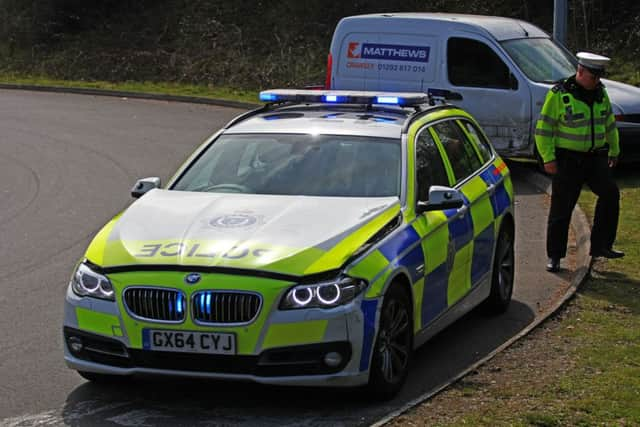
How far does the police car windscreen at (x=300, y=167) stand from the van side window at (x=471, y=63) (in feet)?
29.5

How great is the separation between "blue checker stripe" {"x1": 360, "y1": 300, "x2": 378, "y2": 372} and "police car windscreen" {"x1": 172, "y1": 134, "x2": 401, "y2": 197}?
4.23 feet

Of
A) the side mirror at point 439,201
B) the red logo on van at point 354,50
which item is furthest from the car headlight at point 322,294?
the red logo on van at point 354,50

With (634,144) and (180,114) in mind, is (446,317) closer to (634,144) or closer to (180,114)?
(634,144)

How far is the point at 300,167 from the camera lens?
28.1 feet

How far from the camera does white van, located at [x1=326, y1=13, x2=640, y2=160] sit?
17141 millimetres

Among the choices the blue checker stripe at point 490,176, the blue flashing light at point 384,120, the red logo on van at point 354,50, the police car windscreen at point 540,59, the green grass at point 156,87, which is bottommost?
the green grass at point 156,87

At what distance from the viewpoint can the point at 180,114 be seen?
963 inches

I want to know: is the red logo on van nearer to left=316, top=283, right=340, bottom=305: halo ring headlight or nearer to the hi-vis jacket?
the hi-vis jacket

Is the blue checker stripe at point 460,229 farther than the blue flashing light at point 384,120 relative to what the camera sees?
No

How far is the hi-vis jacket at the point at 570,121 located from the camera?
1133cm

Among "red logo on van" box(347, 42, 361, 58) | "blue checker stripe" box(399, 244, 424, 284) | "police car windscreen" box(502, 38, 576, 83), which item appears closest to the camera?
"blue checker stripe" box(399, 244, 424, 284)

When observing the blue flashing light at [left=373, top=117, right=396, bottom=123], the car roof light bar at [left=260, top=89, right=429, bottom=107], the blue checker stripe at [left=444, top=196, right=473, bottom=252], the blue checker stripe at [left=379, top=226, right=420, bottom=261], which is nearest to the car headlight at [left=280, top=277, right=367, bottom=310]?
the blue checker stripe at [left=379, top=226, right=420, bottom=261]

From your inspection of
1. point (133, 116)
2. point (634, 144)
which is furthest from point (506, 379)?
point (133, 116)

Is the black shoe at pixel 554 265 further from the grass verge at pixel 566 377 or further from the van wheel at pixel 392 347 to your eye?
the van wheel at pixel 392 347
